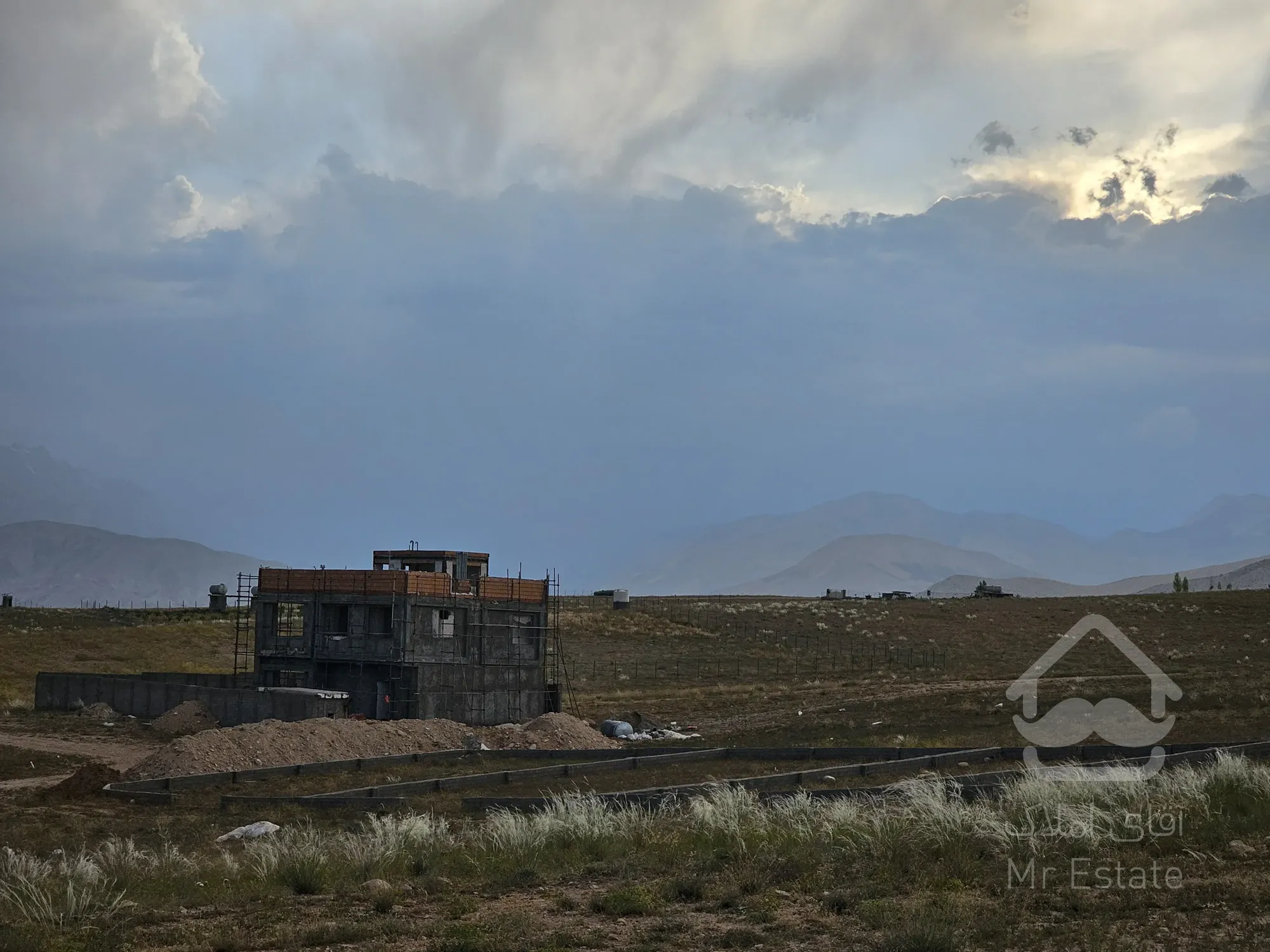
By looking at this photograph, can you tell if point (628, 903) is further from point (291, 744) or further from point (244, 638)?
point (244, 638)

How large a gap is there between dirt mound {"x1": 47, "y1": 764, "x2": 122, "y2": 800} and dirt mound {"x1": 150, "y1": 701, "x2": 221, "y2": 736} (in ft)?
49.7

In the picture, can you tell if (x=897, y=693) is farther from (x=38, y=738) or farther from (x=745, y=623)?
(x=745, y=623)

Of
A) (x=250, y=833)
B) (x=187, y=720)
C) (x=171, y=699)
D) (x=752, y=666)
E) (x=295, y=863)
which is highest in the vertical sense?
(x=752, y=666)

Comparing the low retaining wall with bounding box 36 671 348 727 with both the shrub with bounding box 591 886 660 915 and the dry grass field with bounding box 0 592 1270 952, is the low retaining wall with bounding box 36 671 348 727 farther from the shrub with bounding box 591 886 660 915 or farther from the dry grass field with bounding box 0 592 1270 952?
the shrub with bounding box 591 886 660 915

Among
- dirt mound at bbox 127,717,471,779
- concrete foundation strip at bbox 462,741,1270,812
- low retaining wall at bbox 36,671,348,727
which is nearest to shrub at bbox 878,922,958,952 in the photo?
→ concrete foundation strip at bbox 462,741,1270,812

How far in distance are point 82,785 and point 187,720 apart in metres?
16.5

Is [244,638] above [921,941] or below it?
above

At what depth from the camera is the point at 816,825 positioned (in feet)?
62.1

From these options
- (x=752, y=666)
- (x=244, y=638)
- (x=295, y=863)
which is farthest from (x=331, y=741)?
(x=244, y=638)

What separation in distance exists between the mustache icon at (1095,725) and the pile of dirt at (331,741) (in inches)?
589

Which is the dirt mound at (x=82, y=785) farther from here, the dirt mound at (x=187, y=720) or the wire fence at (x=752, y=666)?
the wire fence at (x=752, y=666)

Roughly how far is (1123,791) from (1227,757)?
3890 millimetres

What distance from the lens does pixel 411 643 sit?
162 ft

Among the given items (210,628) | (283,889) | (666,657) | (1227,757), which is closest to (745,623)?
(666,657)
